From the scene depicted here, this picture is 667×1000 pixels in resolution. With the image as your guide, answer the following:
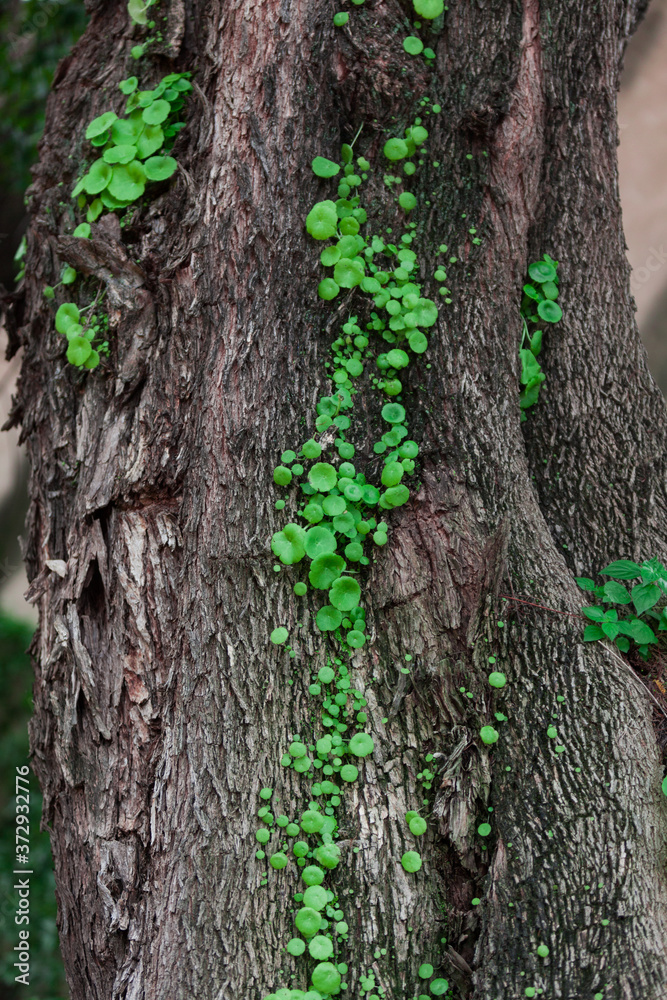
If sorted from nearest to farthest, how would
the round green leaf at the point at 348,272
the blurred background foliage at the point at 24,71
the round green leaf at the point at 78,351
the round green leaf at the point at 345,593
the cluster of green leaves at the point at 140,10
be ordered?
the round green leaf at the point at 345,593
the round green leaf at the point at 348,272
the round green leaf at the point at 78,351
the cluster of green leaves at the point at 140,10
the blurred background foliage at the point at 24,71

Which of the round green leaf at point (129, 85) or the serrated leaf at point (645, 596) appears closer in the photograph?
the serrated leaf at point (645, 596)

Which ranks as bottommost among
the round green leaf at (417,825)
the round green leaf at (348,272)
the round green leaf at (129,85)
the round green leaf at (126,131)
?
the round green leaf at (417,825)

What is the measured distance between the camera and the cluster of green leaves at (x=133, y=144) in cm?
184

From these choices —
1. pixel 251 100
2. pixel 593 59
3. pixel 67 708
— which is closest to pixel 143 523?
pixel 67 708

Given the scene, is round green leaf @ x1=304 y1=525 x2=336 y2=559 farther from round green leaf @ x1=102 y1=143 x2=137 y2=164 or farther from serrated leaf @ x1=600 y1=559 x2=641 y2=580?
round green leaf @ x1=102 y1=143 x2=137 y2=164

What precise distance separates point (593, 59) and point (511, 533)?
1529 millimetres

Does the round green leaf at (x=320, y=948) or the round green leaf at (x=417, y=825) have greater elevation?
the round green leaf at (x=417, y=825)

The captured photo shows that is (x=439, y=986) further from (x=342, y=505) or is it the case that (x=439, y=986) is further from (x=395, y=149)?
(x=395, y=149)

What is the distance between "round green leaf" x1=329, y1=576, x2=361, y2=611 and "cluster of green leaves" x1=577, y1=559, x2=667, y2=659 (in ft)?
1.80

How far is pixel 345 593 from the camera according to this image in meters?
1.55

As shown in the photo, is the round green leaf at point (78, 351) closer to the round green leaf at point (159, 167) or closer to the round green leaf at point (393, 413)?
the round green leaf at point (159, 167)

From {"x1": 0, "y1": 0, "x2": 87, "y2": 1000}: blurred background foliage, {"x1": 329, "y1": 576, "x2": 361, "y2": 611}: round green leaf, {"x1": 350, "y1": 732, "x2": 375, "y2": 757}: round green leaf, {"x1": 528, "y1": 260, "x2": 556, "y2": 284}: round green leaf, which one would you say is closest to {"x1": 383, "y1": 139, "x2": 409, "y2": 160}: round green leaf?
{"x1": 528, "y1": 260, "x2": 556, "y2": 284}: round green leaf

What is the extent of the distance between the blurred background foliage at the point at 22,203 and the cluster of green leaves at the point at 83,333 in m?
2.09

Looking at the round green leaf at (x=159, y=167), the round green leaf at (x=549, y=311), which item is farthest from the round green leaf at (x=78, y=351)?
the round green leaf at (x=549, y=311)
